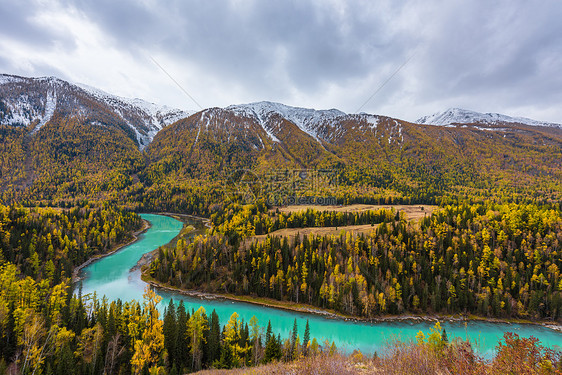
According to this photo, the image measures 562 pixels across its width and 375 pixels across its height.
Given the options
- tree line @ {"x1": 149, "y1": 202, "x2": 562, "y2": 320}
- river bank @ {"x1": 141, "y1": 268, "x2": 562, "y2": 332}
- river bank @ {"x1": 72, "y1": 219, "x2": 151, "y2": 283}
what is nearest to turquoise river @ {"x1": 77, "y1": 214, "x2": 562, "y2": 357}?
river bank @ {"x1": 141, "y1": 268, "x2": 562, "y2": 332}

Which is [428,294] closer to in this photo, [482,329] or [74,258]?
[482,329]

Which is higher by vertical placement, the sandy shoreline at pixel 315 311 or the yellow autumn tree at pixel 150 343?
the yellow autumn tree at pixel 150 343

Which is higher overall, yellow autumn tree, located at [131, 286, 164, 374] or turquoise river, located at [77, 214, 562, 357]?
yellow autumn tree, located at [131, 286, 164, 374]

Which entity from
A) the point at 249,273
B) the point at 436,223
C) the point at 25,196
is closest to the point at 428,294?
the point at 436,223

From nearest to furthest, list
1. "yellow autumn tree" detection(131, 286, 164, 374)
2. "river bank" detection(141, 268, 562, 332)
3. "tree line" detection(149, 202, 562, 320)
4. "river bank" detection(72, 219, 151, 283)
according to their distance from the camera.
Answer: "yellow autumn tree" detection(131, 286, 164, 374) < "river bank" detection(141, 268, 562, 332) < "tree line" detection(149, 202, 562, 320) < "river bank" detection(72, 219, 151, 283)

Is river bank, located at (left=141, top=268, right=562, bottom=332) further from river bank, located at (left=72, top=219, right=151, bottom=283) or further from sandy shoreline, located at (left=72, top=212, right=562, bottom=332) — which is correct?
river bank, located at (left=72, top=219, right=151, bottom=283)

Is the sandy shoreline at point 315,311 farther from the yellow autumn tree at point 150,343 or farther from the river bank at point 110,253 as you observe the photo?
the yellow autumn tree at point 150,343

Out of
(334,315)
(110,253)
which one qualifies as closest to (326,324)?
(334,315)

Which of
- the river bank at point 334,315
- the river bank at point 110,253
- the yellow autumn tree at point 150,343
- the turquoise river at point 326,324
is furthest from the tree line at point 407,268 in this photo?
A: the yellow autumn tree at point 150,343
